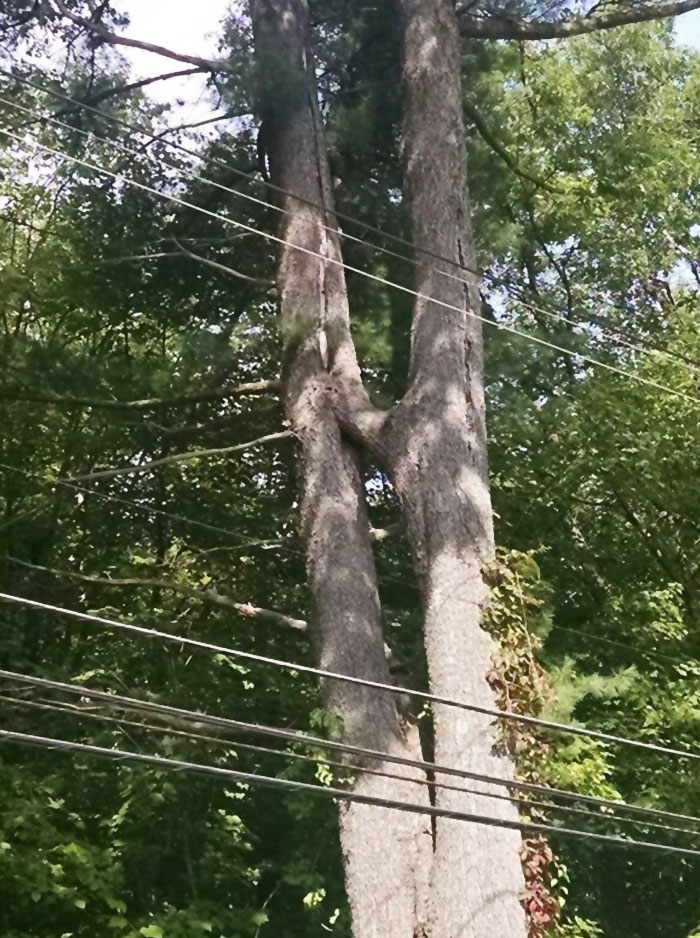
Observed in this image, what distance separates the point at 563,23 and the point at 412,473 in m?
4.19

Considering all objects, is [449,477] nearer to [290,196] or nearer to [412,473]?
[412,473]

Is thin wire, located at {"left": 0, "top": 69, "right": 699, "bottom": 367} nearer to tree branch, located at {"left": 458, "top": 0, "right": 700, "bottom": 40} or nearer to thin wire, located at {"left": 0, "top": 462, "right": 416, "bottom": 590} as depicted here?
tree branch, located at {"left": 458, "top": 0, "right": 700, "bottom": 40}

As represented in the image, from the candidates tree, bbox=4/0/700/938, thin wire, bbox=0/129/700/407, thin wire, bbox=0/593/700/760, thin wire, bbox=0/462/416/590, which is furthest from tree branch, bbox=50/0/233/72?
thin wire, bbox=0/593/700/760

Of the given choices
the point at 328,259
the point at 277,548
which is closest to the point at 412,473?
the point at 328,259

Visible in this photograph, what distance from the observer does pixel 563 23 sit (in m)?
9.52

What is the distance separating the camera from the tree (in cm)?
648

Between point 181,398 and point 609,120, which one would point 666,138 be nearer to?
point 609,120

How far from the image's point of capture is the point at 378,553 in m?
10.6

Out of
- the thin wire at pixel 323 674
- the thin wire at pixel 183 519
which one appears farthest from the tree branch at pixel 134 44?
the thin wire at pixel 323 674

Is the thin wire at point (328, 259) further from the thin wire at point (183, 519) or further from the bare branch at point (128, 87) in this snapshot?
the thin wire at point (183, 519)

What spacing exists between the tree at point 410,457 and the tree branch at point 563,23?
6 cm

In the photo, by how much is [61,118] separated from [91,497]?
316cm

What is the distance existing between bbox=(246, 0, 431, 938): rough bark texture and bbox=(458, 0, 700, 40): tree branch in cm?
140

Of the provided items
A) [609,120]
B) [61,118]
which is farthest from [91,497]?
[609,120]
